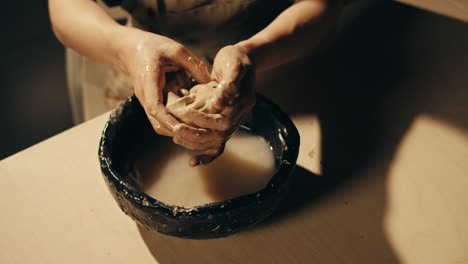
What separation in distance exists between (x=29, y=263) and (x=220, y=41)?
29.8 inches

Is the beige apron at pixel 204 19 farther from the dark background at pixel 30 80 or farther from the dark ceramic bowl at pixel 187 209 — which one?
the dark background at pixel 30 80

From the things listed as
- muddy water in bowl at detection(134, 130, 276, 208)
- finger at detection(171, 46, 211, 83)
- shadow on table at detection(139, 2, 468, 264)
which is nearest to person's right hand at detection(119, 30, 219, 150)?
finger at detection(171, 46, 211, 83)

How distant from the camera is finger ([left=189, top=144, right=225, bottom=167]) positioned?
0.77 metres

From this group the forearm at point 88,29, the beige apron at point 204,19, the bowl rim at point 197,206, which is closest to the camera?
the bowl rim at point 197,206

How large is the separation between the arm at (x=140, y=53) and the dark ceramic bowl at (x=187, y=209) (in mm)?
97

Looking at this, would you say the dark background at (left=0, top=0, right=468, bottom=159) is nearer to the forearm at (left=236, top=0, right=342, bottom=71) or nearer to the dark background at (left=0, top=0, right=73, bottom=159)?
the dark background at (left=0, top=0, right=73, bottom=159)

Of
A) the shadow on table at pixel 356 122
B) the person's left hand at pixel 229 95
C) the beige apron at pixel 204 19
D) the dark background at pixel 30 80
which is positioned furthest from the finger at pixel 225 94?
the dark background at pixel 30 80

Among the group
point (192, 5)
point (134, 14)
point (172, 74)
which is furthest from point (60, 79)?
point (172, 74)

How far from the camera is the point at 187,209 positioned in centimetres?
61

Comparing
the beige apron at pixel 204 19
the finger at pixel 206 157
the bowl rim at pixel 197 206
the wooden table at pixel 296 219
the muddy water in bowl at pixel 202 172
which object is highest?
the beige apron at pixel 204 19

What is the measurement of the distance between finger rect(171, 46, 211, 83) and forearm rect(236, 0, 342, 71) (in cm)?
9

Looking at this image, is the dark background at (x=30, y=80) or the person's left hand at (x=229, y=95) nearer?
the person's left hand at (x=229, y=95)

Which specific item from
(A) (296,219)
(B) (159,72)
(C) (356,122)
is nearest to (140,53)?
(B) (159,72)

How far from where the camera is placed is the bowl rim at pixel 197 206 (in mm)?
612
